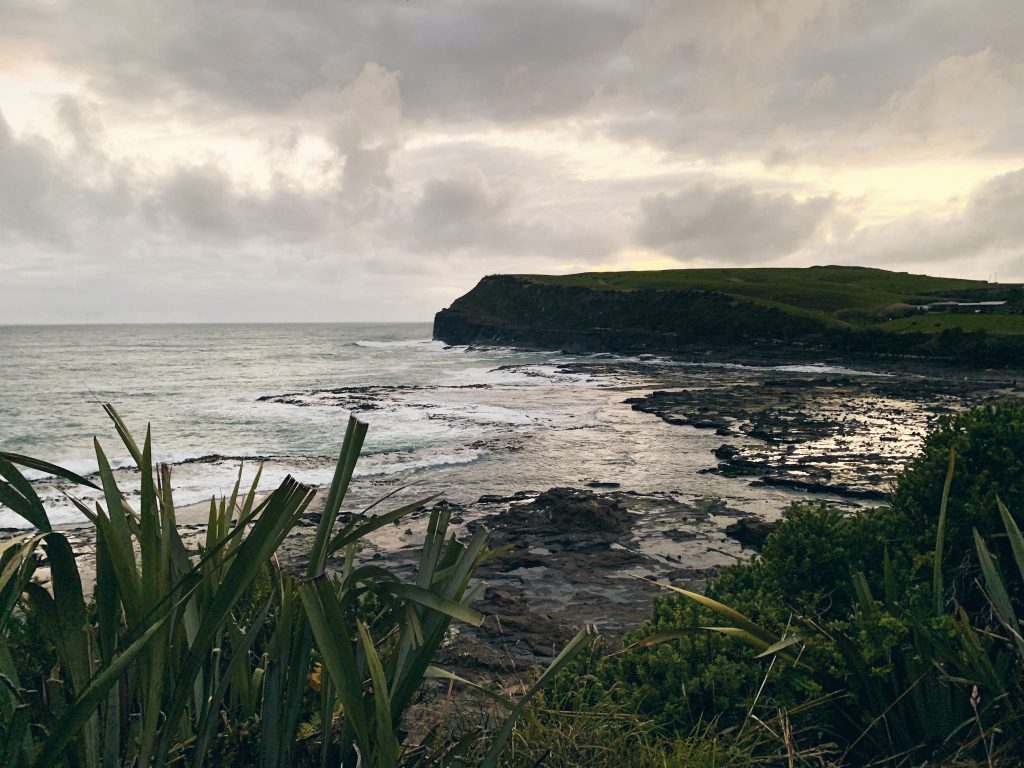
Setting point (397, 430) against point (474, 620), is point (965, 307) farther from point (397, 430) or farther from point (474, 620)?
point (474, 620)

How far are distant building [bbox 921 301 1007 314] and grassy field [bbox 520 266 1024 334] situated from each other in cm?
152

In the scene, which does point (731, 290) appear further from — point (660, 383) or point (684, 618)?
point (684, 618)

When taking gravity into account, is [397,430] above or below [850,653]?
below

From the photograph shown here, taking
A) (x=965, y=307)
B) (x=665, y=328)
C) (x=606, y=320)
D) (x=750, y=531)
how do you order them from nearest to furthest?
(x=750, y=531) < (x=965, y=307) < (x=665, y=328) < (x=606, y=320)

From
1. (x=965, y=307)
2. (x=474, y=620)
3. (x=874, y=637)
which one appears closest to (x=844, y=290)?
(x=965, y=307)

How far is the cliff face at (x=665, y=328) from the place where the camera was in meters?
55.3

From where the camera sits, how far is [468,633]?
8.72 meters

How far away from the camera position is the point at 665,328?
83188 millimetres

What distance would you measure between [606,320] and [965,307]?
3955 cm

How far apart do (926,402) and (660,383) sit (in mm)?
16135

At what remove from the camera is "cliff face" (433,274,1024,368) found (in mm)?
55312

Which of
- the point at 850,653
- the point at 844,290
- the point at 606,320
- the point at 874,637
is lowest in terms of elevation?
the point at 874,637

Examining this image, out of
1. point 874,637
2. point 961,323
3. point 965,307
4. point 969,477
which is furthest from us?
point 965,307

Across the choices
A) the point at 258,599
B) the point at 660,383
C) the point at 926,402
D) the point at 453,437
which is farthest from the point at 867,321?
the point at 258,599
